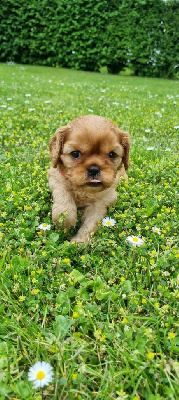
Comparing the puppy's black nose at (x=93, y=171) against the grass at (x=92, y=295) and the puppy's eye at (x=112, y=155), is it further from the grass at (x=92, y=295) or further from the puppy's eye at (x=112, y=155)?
the grass at (x=92, y=295)

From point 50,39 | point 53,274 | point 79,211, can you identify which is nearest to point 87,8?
point 50,39

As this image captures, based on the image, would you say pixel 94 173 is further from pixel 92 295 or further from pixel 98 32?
pixel 98 32

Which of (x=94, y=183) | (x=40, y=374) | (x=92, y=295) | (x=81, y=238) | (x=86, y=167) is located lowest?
(x=40, y=374)

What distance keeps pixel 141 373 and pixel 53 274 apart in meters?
0.93

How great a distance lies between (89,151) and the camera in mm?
2807

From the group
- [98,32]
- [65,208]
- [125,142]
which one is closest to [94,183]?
[65,208]

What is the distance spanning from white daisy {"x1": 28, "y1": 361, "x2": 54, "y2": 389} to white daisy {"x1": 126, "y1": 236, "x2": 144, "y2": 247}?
1234 mm

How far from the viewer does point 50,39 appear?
1739 cm

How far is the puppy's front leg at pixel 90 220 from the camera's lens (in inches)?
115

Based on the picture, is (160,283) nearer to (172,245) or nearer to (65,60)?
(172,245)

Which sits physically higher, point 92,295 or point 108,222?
point 108,222

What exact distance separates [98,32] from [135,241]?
16009mm

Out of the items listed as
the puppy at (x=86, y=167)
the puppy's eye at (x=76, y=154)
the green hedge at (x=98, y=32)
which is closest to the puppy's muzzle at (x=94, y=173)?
the puppy at (x=86, y=167)

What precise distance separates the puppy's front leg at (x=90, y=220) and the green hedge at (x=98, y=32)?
1497cm
